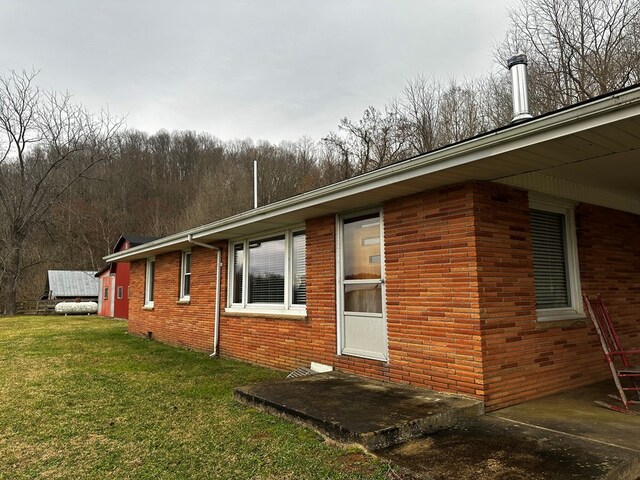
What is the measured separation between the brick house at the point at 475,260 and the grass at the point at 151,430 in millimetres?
1580

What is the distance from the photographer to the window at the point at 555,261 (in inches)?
191

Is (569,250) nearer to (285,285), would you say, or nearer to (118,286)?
(285,285)

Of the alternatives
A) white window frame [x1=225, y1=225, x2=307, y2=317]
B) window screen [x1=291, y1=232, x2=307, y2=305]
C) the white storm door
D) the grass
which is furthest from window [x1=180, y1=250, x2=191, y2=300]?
the white storm door

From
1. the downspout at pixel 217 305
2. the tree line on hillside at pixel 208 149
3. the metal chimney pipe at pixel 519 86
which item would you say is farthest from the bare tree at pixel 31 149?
the metal chimney pipe at pixel 519 86

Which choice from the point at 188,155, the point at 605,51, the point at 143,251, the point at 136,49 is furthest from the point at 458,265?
the point at 188,155

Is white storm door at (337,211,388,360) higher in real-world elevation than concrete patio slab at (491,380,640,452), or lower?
higher

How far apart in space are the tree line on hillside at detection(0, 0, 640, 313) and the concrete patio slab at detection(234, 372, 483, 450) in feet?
36.2

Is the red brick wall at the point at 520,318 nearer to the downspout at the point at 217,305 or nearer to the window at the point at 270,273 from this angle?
the window at the point at 270,273

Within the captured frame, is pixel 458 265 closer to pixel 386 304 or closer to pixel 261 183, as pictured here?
pixel 386 304

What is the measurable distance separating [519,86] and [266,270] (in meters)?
4.89

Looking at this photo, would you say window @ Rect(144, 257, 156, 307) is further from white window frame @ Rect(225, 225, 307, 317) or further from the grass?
white window frame @ Rect(225, 225, 307, 317)

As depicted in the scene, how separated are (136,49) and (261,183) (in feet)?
36.5

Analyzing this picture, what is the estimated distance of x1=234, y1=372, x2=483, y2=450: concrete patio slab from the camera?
3.29m

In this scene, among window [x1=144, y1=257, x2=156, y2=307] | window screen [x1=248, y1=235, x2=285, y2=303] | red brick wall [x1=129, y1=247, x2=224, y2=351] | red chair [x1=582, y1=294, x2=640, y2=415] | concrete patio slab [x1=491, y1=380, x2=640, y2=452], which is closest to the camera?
concrete patio slab [x1=491, y1=380, x2=640, y2=452]
